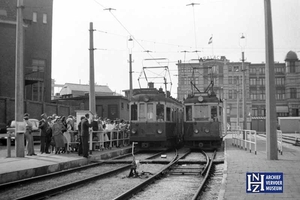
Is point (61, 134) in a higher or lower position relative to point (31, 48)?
lower

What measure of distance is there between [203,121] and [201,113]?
568 millimetres

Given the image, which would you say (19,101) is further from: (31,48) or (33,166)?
(31,48)

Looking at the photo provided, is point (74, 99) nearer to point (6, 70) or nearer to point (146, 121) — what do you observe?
point (6, 70)

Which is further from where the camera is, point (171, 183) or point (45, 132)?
point (45, 132)

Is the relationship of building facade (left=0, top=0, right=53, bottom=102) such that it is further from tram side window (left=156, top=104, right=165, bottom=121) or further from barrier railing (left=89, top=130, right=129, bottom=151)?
tram side window (left=156, top=104, right=165, bottom=121)

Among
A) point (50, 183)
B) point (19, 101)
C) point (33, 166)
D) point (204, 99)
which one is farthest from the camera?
point (204, 99)

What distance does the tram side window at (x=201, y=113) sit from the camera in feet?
72.7

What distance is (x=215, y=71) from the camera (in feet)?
248

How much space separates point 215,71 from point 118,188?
221 ft

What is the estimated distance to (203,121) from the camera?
71.9 feet

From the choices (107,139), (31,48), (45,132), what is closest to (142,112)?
(107,139)

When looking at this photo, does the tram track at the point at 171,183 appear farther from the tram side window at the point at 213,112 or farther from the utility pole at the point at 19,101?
Result: the tram side window at the point at 213,112

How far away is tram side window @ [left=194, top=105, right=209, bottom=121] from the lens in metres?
22.2

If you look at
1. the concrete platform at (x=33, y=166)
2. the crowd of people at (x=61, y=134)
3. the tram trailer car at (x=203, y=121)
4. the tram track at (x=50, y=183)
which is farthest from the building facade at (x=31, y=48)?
the tram track at (x=50, y=183)
